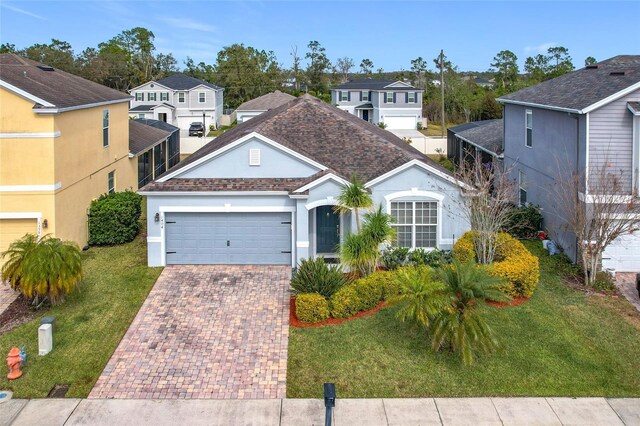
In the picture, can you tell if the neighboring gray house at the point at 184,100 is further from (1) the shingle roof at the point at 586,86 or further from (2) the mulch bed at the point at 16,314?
(2) the mulch bed at the point at 16,314

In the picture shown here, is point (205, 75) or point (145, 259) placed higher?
point (205, 75)

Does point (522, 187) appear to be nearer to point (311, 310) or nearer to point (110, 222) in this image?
point (311, 310)

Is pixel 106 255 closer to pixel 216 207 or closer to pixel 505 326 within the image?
pixel 216 207

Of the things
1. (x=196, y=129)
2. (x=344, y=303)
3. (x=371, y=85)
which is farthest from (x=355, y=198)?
(x=371, y=85)

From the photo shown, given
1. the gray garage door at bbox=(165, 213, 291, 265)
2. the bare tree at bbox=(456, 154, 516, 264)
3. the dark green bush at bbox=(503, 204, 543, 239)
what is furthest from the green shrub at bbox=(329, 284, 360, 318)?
the dark green bush at bbox=(503, 204, 543, 239)

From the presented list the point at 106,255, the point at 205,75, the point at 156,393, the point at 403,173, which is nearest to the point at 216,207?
the point at 106,255

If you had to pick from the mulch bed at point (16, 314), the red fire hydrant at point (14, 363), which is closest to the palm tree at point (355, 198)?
the mulch bed at point (16, 314)
